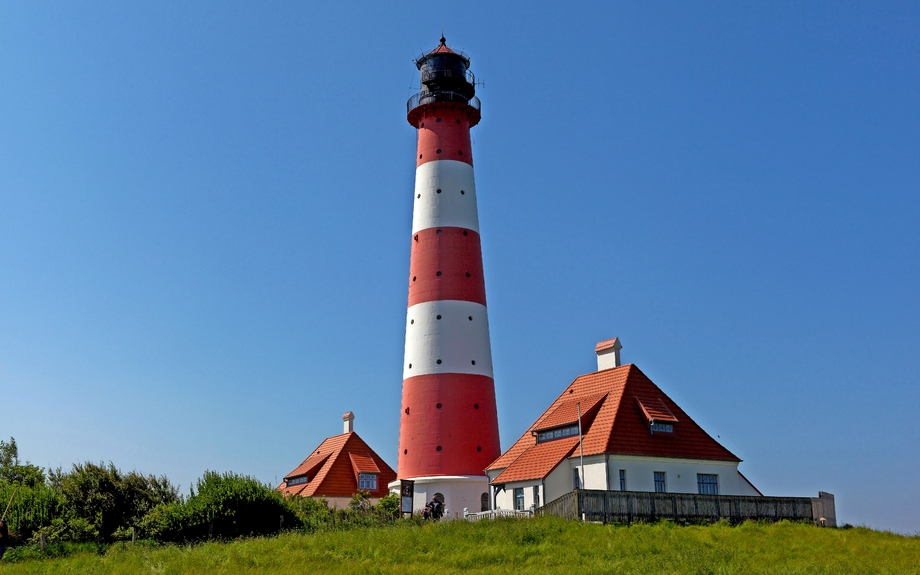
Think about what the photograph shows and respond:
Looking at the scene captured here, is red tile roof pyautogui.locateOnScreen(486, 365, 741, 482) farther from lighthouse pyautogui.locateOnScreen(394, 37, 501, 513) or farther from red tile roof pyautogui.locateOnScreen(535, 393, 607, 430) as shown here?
lighthouse pyautogui.locateOnScreen(394, 37, 501, 513)

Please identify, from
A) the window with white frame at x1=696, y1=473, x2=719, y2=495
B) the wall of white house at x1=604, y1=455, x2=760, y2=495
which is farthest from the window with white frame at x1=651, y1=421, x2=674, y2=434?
the window with white frame at x1=696, y1=473, x2=719, y2=495

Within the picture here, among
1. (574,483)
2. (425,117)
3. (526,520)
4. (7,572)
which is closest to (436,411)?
(574,483)

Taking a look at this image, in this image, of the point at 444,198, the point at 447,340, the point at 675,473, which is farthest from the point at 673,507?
the point at 444,198

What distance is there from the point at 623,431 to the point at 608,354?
5713 millimetres

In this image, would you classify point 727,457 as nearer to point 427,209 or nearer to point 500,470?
point 500,470

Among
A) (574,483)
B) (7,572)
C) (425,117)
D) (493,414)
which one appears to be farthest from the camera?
(425,117)

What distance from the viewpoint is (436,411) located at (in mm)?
40156

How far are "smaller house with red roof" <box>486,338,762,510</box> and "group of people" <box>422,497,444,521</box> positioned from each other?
2.41 metres

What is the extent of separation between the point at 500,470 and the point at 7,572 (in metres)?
19.5

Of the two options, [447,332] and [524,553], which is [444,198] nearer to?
[447,332]

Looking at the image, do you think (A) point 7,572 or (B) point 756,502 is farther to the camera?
(B) point 756,502

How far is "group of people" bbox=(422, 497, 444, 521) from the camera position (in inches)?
1465

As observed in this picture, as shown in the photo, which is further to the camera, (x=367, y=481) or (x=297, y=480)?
(x=297, y=480)

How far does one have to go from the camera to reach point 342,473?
50156mm
